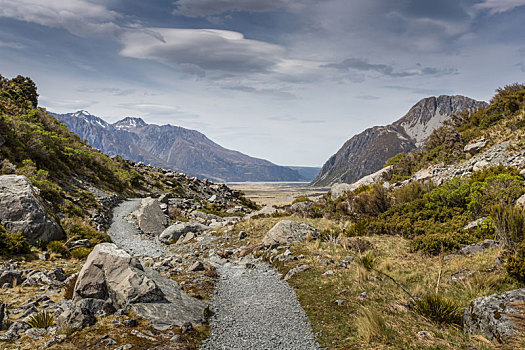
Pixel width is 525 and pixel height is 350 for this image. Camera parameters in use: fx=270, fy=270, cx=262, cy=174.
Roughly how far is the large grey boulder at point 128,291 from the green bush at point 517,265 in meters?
9.98

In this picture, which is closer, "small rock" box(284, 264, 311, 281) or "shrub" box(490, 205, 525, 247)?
"shrub" box(490, 205, 525, 247)

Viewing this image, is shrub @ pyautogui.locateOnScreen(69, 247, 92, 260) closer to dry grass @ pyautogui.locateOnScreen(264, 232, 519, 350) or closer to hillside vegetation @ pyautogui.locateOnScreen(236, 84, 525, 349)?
hillside vegetation @ pyautogui.locateOnScreen(236, 84, 525, 349)

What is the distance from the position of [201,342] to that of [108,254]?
419 centimetres

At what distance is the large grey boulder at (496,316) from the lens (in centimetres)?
558

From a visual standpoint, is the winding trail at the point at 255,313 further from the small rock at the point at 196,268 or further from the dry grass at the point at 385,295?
the small rock at the point at 196,268

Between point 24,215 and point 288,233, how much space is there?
14.8 meters

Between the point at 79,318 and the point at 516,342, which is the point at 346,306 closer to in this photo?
the point at 516,342

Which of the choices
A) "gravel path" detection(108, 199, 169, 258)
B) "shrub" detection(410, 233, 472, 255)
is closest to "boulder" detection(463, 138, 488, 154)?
"shrub" detection(410, 233, 472, 255)

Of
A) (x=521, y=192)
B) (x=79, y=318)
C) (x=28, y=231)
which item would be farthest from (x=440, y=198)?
(x=28, y=231)

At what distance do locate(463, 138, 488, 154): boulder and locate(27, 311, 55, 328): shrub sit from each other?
113 ft

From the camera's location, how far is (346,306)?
894 centimetres

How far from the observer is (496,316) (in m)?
5.85

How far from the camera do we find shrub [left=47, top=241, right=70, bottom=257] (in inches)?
517

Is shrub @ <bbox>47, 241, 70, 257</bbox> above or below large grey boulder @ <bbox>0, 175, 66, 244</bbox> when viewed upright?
below
